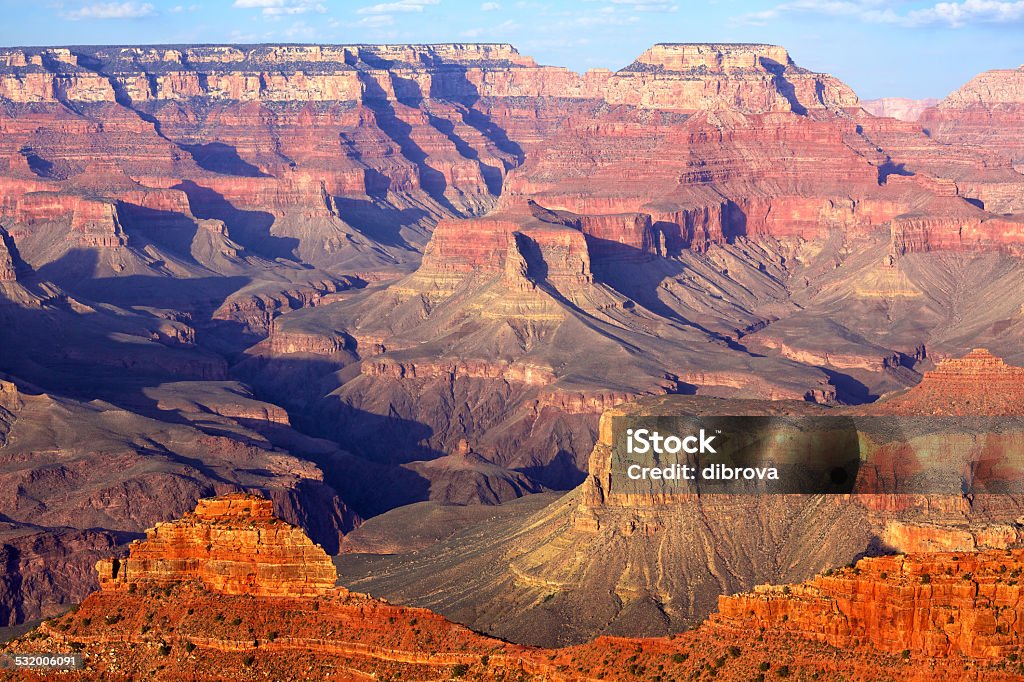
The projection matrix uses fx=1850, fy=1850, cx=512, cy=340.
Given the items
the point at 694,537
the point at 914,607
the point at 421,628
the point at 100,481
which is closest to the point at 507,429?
the point at 100,481

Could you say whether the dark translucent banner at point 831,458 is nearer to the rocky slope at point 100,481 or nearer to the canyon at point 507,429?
the canyon at point 507,429

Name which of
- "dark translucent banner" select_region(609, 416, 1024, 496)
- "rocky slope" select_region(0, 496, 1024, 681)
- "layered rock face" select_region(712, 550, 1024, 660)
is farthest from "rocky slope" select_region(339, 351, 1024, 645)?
"layered rock face" select_region(712, 550, 1024, 660)

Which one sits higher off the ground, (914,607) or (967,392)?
(967,392)

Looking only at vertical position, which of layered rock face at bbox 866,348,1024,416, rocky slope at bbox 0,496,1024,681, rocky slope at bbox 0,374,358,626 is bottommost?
rocky slope at bbox 0,374,358,626

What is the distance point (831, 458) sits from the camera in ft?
249

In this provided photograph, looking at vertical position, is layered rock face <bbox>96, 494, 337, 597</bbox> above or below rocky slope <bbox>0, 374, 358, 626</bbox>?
above

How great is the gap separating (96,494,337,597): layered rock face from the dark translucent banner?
32.8m

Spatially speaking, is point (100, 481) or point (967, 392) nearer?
point (967, 392)

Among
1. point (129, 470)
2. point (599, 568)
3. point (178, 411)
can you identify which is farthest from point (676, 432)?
point (178, 411)

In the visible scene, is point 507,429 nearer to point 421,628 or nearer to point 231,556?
point 231,556

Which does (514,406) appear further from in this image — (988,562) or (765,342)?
(988,562)

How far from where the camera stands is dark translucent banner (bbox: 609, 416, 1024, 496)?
2928 inches

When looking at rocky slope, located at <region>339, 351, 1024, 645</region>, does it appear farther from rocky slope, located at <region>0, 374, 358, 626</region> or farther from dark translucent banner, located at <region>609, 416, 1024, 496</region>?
rocky slope, located at <region>0, 374, 358, 626</region>

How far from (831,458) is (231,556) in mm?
37057
